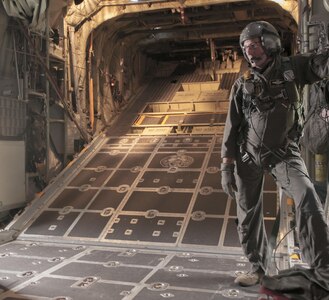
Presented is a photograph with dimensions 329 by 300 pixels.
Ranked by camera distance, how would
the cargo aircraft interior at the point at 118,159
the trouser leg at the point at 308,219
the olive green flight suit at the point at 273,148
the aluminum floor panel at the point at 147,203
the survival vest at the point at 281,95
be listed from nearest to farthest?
1. the trouser leg at the point at 308,219
2. the olive green flight suit at the point at 273,148
3. the survival vest at the point at 281,95
4. the cargo aircraft interior at the point at 118,159
5. the aluminum floor panel at the point at 147,203

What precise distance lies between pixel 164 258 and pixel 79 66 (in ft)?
13.8

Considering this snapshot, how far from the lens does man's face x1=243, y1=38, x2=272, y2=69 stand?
288cm

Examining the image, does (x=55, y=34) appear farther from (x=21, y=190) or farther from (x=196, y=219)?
(x=196, y=219)

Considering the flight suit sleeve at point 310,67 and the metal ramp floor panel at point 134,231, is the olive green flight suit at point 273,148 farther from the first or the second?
the metal ramp floor panel at point 134,231

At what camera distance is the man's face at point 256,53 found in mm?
2885

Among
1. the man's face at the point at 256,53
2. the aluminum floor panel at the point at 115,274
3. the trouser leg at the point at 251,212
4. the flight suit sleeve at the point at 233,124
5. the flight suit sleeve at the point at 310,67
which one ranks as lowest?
the aluminum floor panel at the point at 115,274

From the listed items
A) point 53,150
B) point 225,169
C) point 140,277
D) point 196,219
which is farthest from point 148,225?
point 53,150

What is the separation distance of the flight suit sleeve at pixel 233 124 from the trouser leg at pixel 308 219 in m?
0.47

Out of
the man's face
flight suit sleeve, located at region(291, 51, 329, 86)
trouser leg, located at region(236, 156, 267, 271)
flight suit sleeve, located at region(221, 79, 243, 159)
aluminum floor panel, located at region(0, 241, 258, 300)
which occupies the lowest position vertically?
aluminum floor panel, located at region(0, 241, 258, 300)

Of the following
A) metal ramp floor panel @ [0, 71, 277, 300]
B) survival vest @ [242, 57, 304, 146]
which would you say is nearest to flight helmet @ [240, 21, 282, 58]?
survival vest @ [242, 57, 304, 146]

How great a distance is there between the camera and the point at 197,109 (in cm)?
830

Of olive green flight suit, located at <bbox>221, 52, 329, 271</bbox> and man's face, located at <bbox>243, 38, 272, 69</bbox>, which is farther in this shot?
man's face, located at <bbox>243, 38, 272, 69</bbox>

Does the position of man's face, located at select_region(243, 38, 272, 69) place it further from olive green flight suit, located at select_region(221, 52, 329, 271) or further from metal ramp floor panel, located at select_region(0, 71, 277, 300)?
metal ramp floor panel, located at select_region(0, 71, 277, 300)

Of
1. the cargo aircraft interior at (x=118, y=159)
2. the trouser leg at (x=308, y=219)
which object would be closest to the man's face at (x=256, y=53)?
the trouser leg at (x=308, y=219)
